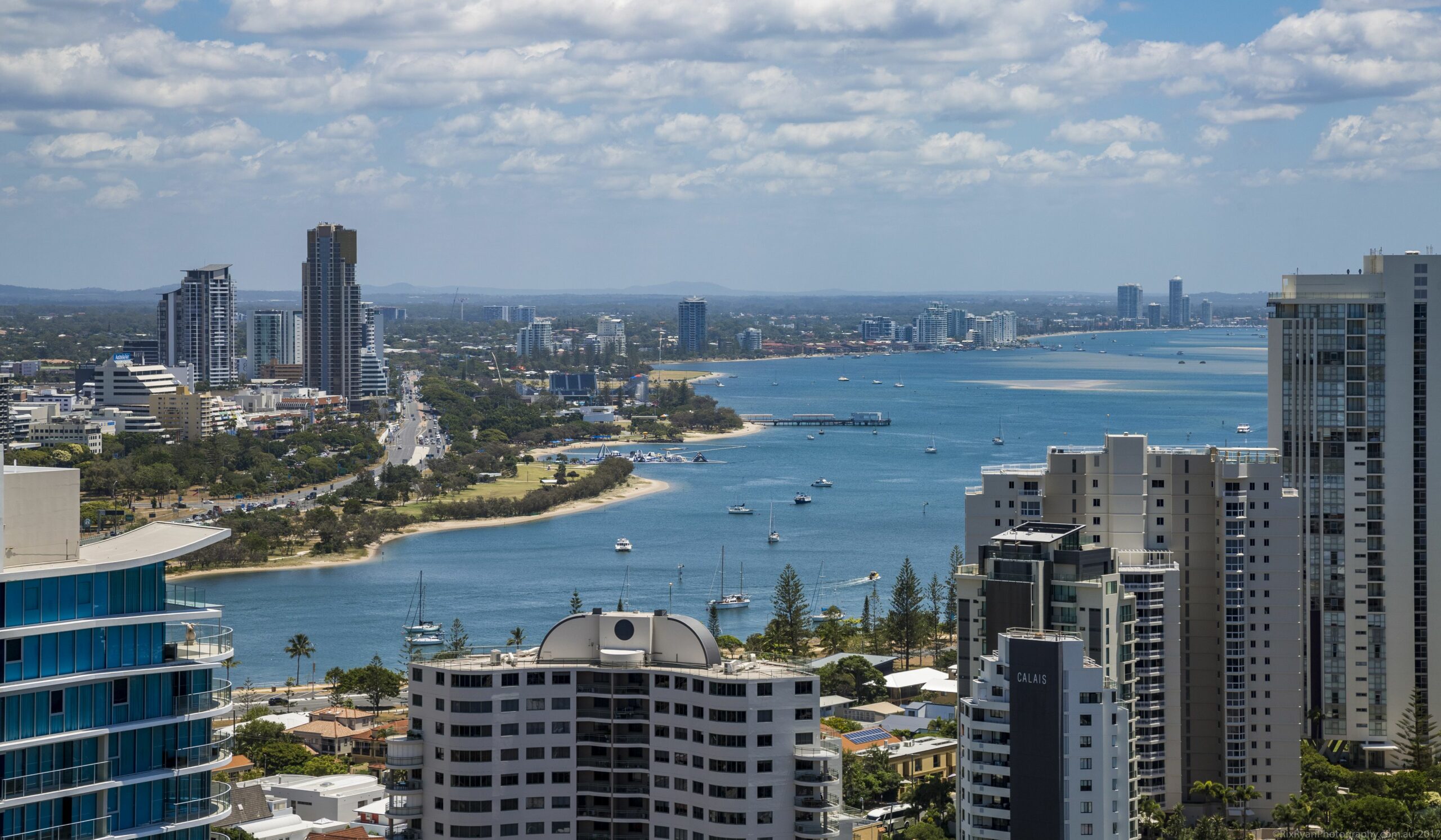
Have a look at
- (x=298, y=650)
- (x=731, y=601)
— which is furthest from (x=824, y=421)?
(x=298, y=650)

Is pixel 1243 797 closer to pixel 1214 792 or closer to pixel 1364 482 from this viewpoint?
pixel 1214 792

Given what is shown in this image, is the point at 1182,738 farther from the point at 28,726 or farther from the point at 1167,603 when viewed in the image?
the point at 28,726

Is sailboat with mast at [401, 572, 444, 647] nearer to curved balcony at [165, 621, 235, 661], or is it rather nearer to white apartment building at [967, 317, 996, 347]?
curved balcony at [165, 621, 235, 661]

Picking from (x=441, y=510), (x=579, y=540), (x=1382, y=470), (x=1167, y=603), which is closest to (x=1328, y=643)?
(x=1382, y=470)

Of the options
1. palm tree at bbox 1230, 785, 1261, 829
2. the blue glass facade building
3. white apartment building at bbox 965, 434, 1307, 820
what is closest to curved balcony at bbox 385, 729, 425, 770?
the blue glass facade building

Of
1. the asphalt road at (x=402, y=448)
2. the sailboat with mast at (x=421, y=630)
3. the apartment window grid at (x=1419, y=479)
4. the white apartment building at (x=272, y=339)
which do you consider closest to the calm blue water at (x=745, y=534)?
the sailboat with mast at (x=421, y=630)

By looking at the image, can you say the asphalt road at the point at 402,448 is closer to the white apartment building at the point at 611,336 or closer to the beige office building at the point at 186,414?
the beige office building at the point at 186,414
